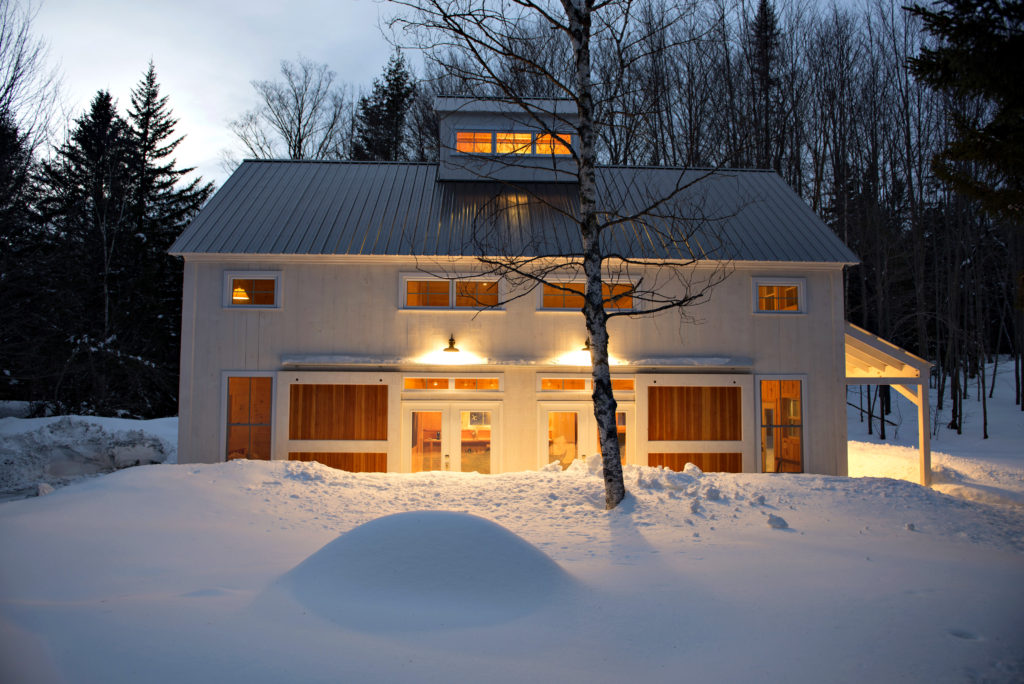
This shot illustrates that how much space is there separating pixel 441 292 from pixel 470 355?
1.42 meters

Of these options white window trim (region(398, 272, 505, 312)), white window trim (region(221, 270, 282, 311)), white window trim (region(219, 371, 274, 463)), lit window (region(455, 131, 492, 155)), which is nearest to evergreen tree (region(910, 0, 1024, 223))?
white window trim (region(398, 272, 505, 312))

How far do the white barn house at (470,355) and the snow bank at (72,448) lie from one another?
6292 millimetres

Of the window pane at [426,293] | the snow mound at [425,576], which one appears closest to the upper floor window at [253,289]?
the window pane at [426,293]

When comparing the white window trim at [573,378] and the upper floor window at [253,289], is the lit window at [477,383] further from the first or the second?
the upper floor window at [253,289]

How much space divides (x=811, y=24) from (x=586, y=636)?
89.0ft

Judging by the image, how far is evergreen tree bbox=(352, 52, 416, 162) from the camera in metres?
28.1

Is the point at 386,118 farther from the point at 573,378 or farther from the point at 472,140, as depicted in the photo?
the point at 573,378

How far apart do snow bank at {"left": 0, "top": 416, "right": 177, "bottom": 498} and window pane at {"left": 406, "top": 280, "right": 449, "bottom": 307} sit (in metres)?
9.32

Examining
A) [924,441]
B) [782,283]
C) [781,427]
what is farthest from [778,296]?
[924,441]

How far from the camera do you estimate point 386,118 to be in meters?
28.5

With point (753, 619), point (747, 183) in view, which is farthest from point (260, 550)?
point (747, 183)

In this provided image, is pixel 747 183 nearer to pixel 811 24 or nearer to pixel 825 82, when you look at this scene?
pixel 825 82

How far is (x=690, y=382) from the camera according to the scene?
1188cm

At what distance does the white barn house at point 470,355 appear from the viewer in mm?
11477
